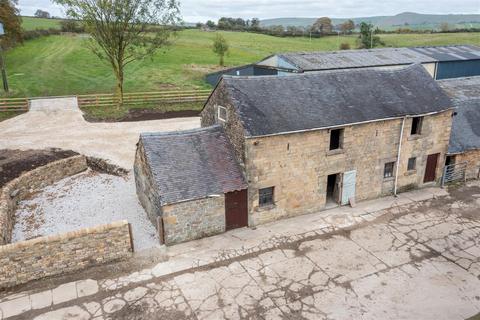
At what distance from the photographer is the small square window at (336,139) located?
63.6 ft

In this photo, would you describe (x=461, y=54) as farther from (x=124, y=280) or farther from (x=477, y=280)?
(x=124, y=280)

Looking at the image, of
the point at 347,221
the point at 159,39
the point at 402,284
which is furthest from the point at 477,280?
the point at 159,39

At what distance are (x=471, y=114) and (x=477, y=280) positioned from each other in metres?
13.2

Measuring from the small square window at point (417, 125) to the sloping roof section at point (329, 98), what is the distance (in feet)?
2.14

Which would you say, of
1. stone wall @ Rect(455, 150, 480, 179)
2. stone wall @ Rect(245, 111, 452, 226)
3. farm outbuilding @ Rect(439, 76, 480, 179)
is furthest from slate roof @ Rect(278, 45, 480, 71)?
stone wall @ Rect(455, 150, 480, 179)

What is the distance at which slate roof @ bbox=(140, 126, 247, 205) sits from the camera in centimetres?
1648

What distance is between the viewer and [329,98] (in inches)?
776

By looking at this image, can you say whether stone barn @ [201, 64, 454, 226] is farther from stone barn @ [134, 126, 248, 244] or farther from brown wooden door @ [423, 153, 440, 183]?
stone barn @ [134, 126, 248, 244]

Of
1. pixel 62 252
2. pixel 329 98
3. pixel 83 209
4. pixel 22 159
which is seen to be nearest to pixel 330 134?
pixel 329 98

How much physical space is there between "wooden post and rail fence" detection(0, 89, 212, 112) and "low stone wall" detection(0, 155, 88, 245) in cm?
1339

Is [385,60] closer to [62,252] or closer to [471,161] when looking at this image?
[471,161]

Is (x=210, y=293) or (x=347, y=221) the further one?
(x=347, y=221)

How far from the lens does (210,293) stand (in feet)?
46.2

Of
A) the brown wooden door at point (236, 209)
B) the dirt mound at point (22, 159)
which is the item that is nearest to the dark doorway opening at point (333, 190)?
the brown wooden door at point (236, 209)
